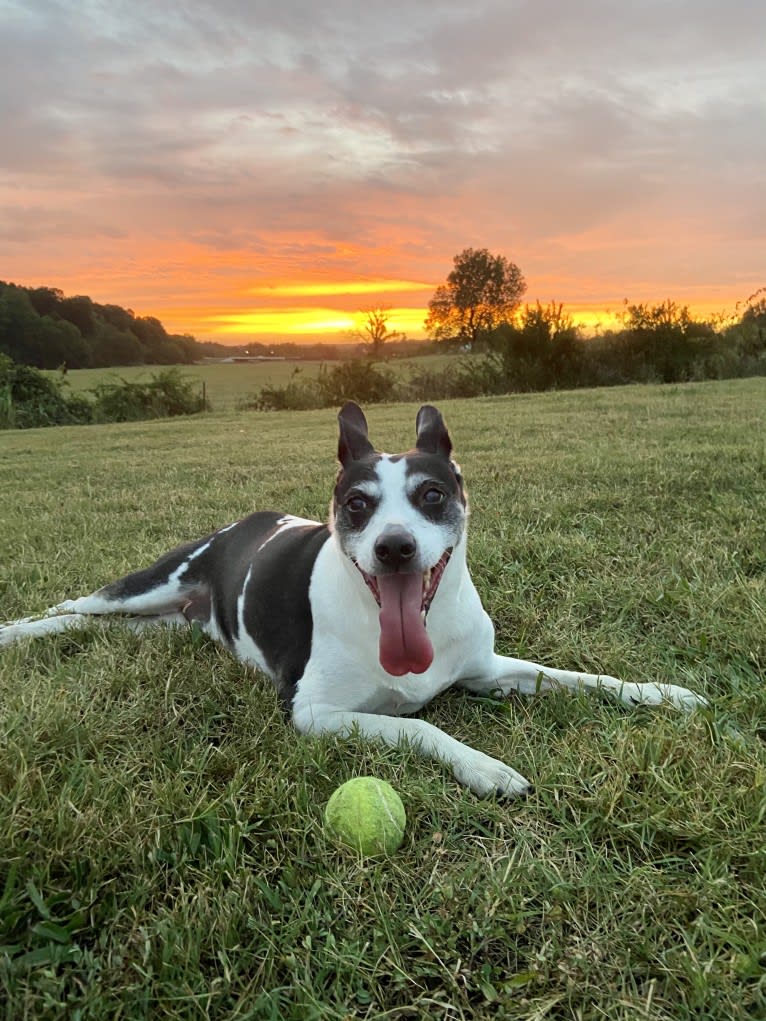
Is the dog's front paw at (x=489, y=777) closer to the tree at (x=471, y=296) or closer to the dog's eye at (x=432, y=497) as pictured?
the dog's eye at (x=432, y=497)

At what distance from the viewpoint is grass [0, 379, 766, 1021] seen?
5.19 feet

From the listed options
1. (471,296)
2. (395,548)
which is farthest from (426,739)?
(471,296)

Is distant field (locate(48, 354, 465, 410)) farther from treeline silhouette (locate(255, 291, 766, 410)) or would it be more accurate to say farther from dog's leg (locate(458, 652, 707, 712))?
dog's leg (locate(458, 652, 707, 712))

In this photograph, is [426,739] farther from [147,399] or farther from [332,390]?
[147,399]

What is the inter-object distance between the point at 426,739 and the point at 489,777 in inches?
11.2

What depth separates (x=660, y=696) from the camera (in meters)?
2.74

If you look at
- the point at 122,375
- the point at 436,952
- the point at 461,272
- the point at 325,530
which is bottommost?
the point at 436,952

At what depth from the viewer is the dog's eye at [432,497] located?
9.25 ft

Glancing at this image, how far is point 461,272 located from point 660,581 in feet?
170

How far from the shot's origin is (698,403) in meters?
13.1

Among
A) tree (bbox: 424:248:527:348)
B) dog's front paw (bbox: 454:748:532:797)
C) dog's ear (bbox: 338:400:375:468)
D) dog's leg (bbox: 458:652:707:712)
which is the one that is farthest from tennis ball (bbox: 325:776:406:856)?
tree (bbox: 424:248:527:348)

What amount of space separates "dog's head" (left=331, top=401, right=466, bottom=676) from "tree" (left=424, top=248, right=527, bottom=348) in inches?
1565

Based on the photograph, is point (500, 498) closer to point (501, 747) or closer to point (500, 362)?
point (501, 747)

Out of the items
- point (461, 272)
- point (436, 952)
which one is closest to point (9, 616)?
point (436, 952)
